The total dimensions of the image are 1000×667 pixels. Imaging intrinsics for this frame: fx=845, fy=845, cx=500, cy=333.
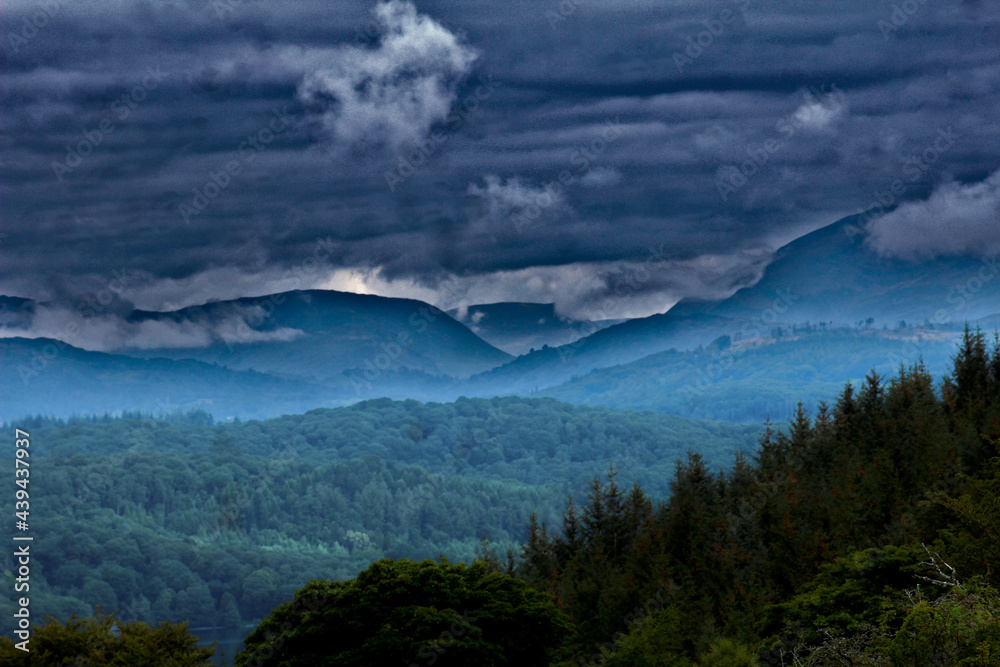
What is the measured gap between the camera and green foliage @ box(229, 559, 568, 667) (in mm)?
27000

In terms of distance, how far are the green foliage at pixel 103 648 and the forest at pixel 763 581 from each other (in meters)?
0.17

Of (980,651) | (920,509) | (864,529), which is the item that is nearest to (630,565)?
(864,529)

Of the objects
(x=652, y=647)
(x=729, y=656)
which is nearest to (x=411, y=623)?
(x=652, y=647)

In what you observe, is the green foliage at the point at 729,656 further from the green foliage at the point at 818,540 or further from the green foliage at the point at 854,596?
the green foliage at the point at 854,596

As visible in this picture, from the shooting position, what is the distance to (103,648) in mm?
25422

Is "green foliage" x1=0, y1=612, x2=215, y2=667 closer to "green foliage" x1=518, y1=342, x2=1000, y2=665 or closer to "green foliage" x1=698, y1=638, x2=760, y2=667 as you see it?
"green foliage" x1=518, y1=342, x2=1000, y2=665

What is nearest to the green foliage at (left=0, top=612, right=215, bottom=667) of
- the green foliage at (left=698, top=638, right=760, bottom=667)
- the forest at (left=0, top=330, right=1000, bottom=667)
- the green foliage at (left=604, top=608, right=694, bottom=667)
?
the forest at (left=0, top=330, right=1000, bottom=667)

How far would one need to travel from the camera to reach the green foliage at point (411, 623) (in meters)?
27.0

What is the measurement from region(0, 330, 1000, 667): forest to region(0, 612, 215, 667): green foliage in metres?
0.17

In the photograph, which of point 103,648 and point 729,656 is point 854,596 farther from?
point 103,648

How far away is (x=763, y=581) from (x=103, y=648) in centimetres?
2485

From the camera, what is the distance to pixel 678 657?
93.9 ft

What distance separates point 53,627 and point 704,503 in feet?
116

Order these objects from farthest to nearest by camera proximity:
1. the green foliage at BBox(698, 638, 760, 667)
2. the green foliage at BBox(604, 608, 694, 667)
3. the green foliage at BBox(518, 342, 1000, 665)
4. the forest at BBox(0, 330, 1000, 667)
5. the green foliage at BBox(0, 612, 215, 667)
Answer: the green foliage at BBox(604, 608, 694, 667)
the green foliage at BBox(0, 612, 215, 667)
the green foliage at BBox(698, 638, 760, 667)
the green foliage at BBox(518, 342, 1000, 665)
the forest at BBox(0, 330, 1000, 667)
